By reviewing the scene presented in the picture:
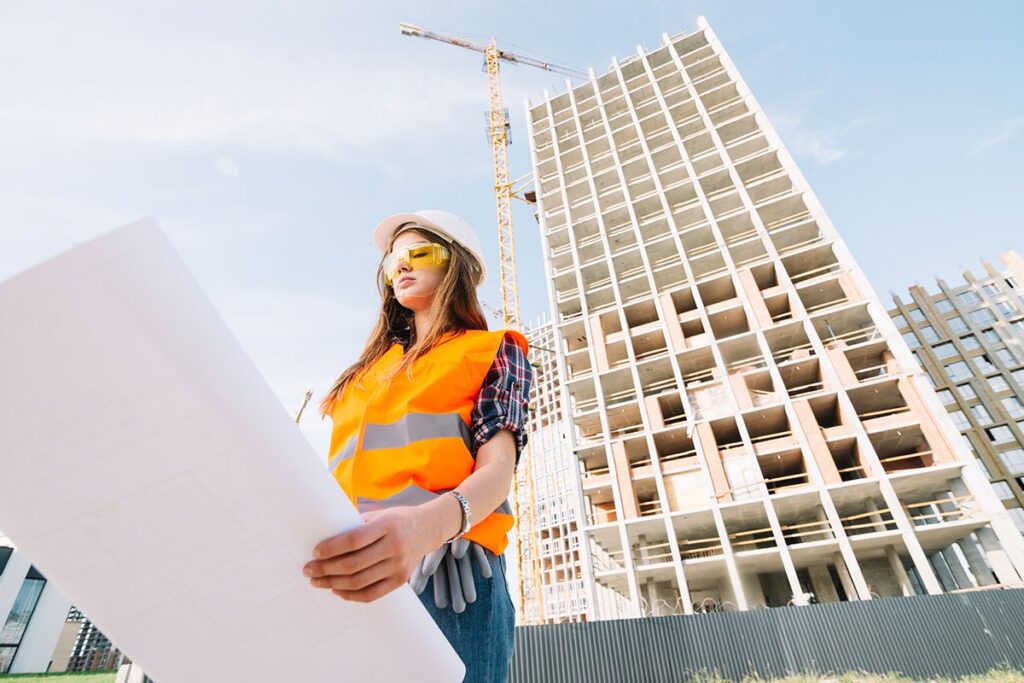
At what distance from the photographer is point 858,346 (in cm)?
1852

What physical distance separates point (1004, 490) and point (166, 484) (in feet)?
183

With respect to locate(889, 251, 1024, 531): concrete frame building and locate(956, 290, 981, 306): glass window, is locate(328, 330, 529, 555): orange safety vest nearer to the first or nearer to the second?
locate(889, 251, 1024, 531): concrete frame building

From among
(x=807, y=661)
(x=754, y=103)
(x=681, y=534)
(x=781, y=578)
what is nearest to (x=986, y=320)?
(x=754, y=103)

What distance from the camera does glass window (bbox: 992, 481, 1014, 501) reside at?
37875 millimetres

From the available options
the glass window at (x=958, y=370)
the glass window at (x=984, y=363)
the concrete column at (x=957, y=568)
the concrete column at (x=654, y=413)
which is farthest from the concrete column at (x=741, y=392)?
the glass window at (x=984, y=363)

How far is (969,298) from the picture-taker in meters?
47.4

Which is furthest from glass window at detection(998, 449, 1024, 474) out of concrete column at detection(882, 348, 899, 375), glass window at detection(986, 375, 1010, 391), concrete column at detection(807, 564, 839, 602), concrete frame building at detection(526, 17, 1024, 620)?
concrete column at detection(882, 348, 899, 375)

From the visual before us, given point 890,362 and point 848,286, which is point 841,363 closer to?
point 890,362

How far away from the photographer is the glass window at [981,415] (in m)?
41.2

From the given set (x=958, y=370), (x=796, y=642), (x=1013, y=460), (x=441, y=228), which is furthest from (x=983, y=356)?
(x=441, y=228)

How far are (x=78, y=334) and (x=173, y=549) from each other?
11.5 inches

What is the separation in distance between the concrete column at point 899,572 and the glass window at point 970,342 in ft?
131

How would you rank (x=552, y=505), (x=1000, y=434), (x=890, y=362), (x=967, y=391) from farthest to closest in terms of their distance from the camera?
(x=552, y=505), (x=967, y=391), (x=1000, y=434), (x=890, y=362)

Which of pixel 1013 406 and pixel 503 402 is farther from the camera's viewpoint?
pixel 1013 406
